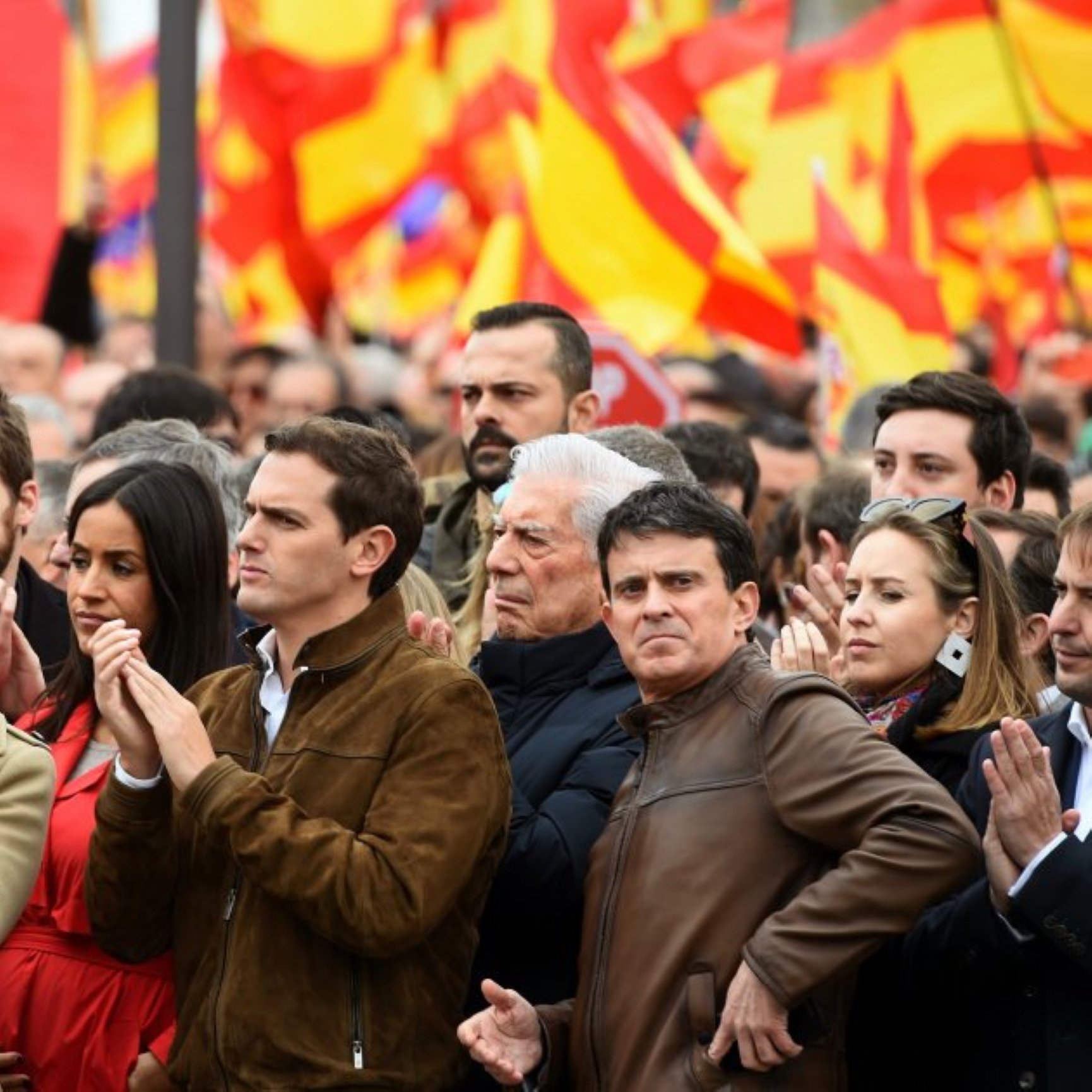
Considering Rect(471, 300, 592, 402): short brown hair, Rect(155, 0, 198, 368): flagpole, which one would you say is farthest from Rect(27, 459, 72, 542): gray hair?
Rect(155, 0, 198, 368): flagpole

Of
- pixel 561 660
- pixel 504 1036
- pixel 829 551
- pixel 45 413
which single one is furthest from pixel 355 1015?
pixel 45 413

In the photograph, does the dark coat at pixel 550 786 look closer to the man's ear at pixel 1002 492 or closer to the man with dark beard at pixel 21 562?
the man with dark beard at pixel 21 562

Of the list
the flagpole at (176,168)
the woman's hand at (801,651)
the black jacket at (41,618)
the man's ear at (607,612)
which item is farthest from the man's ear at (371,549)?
the flagpole at (176,168)

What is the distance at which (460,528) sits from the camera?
7074mm

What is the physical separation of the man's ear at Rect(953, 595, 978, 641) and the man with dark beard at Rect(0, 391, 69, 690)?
1991 millimetres

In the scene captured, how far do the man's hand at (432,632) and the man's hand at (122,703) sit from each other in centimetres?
60

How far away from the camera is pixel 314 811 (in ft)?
15.5

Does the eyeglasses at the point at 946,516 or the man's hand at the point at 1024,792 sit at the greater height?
the eyeglasses at the point at 946,516

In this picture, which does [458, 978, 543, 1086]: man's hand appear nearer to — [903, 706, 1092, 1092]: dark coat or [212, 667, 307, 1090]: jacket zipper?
[212, 667, 307, 1090]: jacket zipper

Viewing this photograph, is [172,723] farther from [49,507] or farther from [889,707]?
[49,507]

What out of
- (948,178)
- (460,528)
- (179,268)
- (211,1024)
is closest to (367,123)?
(948,178)

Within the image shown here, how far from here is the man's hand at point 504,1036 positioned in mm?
4602

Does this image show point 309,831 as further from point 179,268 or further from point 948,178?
point 948,178

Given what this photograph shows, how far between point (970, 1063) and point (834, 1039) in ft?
1.70
